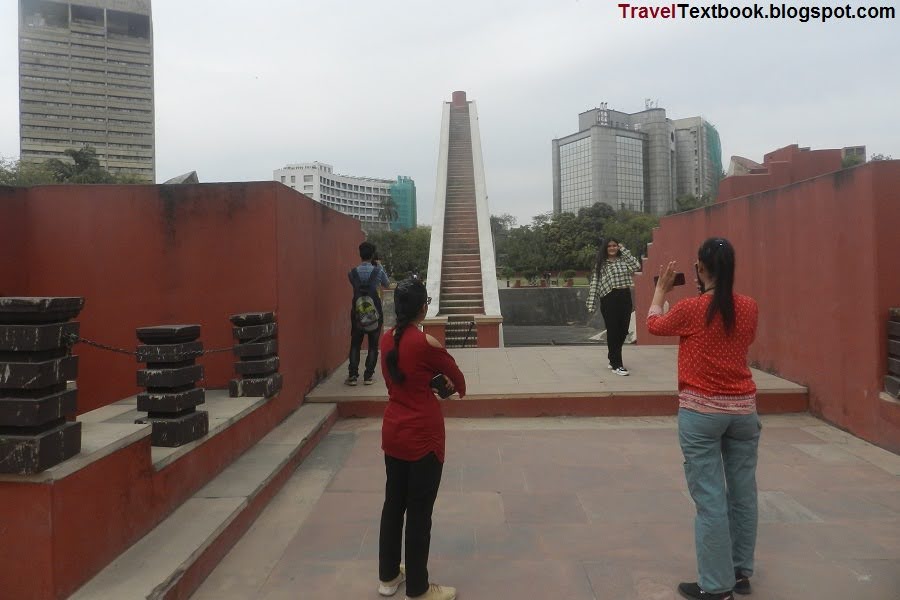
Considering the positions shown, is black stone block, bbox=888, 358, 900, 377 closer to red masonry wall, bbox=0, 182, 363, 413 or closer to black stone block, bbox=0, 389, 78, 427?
red masonry wall, bbox=0, 182, 363, 413

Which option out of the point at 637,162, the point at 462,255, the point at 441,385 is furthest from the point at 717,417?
the point at 637,162

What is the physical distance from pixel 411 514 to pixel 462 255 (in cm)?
1284

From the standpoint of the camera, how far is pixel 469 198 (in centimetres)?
1872

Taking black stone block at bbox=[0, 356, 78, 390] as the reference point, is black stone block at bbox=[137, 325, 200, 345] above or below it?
above

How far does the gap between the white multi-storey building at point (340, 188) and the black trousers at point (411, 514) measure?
6511cm

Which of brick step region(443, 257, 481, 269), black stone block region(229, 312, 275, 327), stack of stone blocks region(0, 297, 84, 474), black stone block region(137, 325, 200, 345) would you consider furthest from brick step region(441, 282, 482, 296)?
stack of stone blocks region(0, 297, 84, 474)

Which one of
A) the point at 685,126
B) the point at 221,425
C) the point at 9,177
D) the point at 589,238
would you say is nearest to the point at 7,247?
the point at 221,425

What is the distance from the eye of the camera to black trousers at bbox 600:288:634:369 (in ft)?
20.0

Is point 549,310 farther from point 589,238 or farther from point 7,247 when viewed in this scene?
point 7,247

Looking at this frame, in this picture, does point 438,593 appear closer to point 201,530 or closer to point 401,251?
point 201,530

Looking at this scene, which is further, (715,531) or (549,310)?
(549,310)

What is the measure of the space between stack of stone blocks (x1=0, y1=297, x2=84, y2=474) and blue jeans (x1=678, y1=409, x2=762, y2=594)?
2319mm

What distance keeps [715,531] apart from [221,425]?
106 inches

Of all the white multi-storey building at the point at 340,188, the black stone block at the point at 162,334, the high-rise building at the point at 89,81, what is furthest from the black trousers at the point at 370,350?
the high-rise building at the point at 89,81
